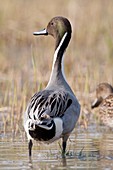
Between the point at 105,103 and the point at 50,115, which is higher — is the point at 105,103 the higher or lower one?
the higher one

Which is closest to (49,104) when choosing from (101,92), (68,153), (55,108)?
(55,108)

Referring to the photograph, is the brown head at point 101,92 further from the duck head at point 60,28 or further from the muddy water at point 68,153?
the duck head at point 60,28

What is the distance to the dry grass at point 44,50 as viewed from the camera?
977cm

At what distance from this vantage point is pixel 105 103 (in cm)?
907

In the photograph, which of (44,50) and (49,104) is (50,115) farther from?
(44,50)

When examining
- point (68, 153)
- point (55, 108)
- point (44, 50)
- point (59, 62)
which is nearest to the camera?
point (55, 108)

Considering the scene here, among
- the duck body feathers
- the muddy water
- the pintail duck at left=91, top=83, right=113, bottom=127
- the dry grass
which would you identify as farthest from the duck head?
the pintail duck at left=91, top=83, right=113, bottom=127

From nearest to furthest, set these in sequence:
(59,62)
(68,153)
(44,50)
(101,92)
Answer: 1. (68,153)
2. (59,62)
3. (101,92)
4. (44,50)

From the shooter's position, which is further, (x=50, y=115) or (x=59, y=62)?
(x=59, y=62)

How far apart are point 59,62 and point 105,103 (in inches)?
72.7

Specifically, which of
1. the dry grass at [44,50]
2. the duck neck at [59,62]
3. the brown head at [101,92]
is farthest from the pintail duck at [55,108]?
the brown head at [101,92]

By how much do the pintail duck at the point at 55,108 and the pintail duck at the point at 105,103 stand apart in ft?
4.97

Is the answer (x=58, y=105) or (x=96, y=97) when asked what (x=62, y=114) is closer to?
(x=58, y=105)

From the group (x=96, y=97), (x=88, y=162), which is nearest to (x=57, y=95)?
(x=88, y=162)
